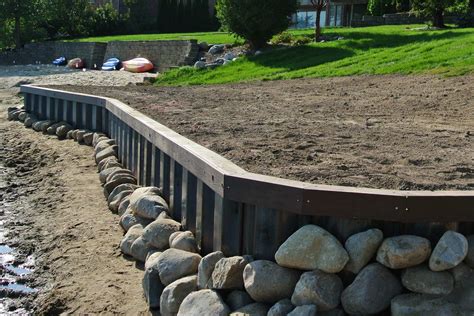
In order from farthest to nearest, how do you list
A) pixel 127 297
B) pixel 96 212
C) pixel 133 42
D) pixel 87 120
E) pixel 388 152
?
1. pixel 133 42
2. pixel 87 120
3. pixel 96 212
4. pixel 388 152
5. pixel 127 297

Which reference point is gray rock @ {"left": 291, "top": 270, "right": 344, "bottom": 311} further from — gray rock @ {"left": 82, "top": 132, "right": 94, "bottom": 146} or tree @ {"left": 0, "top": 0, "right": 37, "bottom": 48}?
tree @ {"left": 0, "top": 0, "right": 37, "bottom": 48}

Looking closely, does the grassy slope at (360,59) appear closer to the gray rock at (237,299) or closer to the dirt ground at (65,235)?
the dirt ground at (65,235)

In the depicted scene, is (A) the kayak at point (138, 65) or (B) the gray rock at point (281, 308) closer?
(B) the gray rock at point (281, 308)

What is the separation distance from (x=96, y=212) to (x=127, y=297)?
284 centimetres

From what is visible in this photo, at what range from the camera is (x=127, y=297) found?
5.96 metres

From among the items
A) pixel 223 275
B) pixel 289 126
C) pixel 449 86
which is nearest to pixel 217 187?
pixel 223 275

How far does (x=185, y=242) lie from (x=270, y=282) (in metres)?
1.48

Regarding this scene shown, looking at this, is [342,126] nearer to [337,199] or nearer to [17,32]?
[337,199]

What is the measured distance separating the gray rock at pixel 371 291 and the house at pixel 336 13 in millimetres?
35293

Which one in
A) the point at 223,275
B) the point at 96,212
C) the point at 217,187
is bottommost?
the point at 96,212

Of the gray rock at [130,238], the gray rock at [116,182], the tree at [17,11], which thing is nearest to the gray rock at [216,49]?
the gray rock at [116,182]

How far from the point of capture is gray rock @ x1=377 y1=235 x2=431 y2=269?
14.3ft

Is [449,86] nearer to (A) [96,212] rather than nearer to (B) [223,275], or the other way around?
(A) [96,212]

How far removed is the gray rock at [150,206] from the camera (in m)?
7.10
